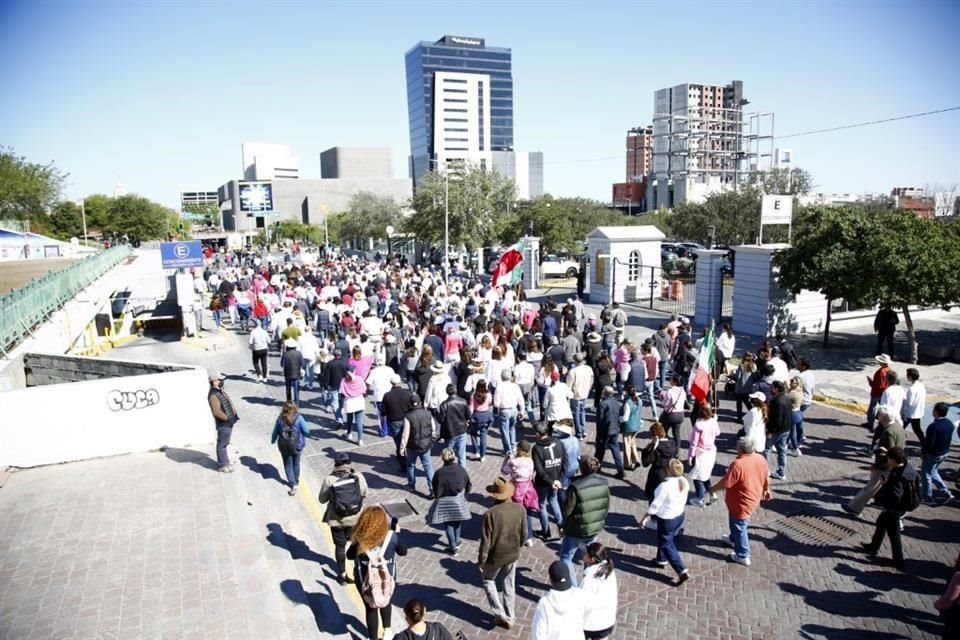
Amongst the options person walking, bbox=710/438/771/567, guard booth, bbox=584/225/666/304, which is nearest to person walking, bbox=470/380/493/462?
person walking, bbox=710/438/771/567

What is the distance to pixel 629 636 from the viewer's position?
6227 millimetres

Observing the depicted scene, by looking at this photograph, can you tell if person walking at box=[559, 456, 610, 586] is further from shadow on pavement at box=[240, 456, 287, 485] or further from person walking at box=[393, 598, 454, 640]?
shadow on pavement at box=[240, 456, 287, 485]

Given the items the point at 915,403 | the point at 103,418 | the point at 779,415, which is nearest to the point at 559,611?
the point at 779,415

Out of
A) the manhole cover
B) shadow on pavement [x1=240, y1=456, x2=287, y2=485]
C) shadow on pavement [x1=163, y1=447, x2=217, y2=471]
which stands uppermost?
shadow on pavement [x1=163, y1=447, x2=217, y2=471]

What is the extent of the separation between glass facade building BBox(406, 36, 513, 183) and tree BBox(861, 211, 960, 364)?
15033 centimetres

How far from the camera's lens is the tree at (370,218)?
6297cm

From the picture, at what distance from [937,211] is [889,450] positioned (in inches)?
3918

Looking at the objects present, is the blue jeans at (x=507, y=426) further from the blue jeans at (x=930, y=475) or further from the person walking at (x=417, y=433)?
the blue jeans at (x=930, y=475)

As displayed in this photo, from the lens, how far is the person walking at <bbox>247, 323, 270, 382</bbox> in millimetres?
15336

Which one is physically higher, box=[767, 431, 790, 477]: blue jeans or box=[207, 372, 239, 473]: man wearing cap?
box=[207, 372, 239, 473]: man wearing cap

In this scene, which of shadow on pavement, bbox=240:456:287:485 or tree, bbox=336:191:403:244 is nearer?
shadow on pavement, bbox=240:456:287:485

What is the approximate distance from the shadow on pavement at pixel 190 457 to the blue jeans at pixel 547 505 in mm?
5660

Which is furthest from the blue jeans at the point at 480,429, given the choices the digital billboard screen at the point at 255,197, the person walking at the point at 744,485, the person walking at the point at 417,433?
the digital billboard screen at the point at 255,197

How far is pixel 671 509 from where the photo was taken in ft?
22.4
